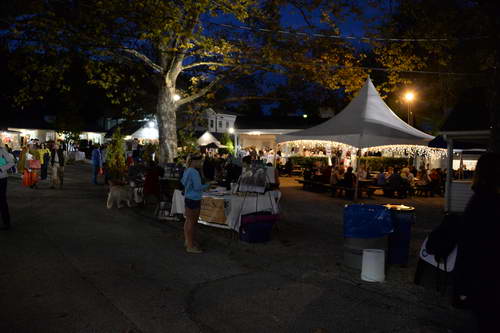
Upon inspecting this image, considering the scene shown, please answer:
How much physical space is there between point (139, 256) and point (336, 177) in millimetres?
11960

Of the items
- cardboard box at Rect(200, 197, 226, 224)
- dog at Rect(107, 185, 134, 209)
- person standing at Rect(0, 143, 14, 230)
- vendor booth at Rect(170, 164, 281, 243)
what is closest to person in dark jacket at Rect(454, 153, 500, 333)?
vendor booth at Rect(170, 164, 281, 243)

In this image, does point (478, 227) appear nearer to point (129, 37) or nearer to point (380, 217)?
point (380, 217)

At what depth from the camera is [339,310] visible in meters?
4.83

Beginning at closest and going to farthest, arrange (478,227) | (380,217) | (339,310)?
(478,227) → (339,310) → (380,217)

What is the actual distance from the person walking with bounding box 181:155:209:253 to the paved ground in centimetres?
26

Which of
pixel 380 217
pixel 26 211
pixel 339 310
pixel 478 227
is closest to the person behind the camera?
pixel 478 227

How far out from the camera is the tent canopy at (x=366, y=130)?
11867 millimetres

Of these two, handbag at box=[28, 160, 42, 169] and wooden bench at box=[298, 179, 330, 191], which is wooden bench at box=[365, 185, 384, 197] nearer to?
wooden bench at box=[298, 179, 330, 191]

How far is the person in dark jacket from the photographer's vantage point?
104 inches

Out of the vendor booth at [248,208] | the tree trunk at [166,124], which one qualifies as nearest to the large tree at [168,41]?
the tree trunk at [166,124]

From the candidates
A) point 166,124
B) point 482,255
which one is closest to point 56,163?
point 166,124

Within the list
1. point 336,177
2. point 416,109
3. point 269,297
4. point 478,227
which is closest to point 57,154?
point 336,177

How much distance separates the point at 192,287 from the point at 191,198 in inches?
84.6

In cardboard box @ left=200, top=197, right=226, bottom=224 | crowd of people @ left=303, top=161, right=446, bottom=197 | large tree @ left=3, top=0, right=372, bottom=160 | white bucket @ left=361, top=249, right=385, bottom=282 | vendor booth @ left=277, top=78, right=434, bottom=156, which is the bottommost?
white bucket @ left=361, top=249, right=385, bottom=282
